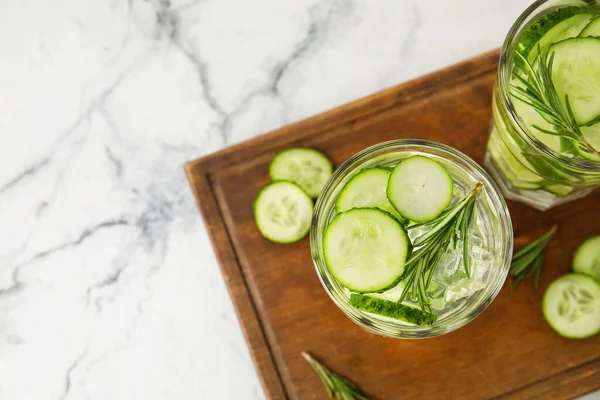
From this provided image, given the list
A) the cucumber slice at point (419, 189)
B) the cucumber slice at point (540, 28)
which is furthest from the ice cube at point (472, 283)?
the cucumber slice at point (540, 28)

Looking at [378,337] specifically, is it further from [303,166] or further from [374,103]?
[374,103]

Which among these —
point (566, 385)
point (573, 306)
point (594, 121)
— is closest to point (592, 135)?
point (594, 121)

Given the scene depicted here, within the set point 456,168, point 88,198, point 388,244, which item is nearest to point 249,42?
point 88,198

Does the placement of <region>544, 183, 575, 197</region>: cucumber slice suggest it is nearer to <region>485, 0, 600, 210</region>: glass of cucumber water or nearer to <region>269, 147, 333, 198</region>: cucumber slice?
<region>485, 0, 600, 210</region>: glass of cucumber water

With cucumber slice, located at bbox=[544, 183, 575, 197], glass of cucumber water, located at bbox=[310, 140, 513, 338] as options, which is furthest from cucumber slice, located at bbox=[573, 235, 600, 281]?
glass of cucumber water, located at bbox=[310, 140, 513, 338]

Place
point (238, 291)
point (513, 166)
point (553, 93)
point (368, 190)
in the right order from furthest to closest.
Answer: point (238, 291)
point (513, 166)
point (368, 190)
point (553, 93)

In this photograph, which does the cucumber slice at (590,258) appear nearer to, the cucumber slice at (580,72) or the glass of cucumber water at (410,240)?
the glass of cucumber water at (410,240)
